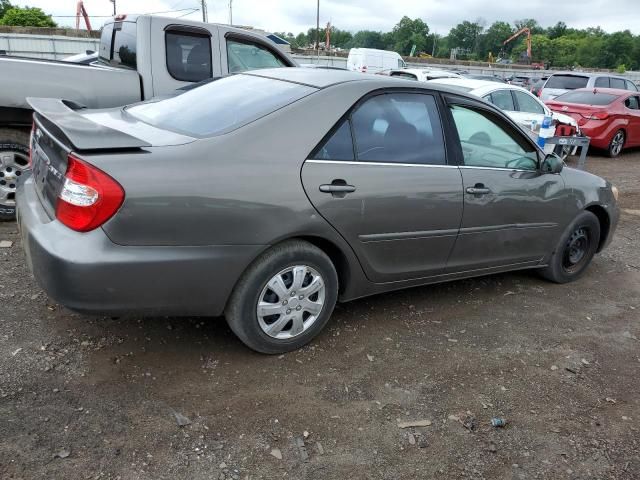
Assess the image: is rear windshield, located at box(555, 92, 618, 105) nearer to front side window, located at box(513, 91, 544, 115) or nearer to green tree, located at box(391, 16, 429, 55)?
front side window, located at box(513, 91, 544, 115)

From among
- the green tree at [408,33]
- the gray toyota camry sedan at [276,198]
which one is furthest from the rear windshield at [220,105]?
the green tree at [408,33]

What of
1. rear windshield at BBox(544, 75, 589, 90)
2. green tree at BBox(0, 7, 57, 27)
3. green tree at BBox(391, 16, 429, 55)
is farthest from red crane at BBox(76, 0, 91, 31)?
green tree at BBox(391, 16, 429, 55)

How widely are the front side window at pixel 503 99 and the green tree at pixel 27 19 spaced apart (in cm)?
4073

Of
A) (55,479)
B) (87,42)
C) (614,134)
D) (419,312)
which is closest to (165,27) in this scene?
(419,312)

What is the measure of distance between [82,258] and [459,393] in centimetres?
210

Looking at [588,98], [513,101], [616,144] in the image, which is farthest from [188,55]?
[616,144]

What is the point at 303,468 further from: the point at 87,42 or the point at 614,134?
the point at 87,42

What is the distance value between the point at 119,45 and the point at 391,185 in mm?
4304

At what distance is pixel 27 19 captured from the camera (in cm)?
4106

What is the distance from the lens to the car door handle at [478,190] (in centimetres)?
379

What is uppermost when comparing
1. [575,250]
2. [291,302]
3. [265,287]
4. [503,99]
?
[503,99]

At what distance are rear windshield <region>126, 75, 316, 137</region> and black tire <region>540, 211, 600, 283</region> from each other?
2699 millimetres

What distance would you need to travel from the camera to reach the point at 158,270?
2697mm

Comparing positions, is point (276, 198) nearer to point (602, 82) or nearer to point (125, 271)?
point (125, 271)
